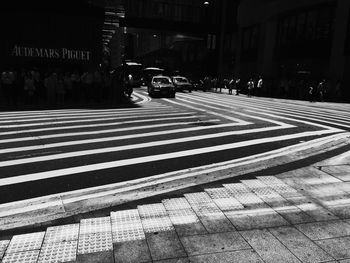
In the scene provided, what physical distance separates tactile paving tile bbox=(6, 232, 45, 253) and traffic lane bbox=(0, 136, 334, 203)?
4.29 ft

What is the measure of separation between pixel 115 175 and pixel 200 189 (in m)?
1.68

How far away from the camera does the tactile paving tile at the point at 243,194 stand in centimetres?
528

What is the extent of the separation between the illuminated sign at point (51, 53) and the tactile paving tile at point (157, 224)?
19434 millimetres

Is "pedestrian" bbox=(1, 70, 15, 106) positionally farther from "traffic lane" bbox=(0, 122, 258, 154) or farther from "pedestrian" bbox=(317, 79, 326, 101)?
"pedestrian" bbox=(317, 79, 326, 101)

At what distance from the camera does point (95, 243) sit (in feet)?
12.9

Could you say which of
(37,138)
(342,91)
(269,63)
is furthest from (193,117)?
(269,63)

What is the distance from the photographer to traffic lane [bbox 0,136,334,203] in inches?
217

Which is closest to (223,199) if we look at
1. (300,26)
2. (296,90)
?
(296,90)

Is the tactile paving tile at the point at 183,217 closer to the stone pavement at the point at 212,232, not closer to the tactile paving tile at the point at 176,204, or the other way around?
the stone pavement at the point at 212,232

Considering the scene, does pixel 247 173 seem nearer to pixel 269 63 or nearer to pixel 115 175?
pixel 115 175

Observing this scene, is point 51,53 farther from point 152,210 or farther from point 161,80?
point 152,210

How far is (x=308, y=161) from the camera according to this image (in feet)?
25.6

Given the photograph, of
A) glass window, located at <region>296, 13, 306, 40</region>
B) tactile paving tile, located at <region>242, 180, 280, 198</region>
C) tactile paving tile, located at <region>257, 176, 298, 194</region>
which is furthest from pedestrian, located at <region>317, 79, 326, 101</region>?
tactile paving tile, located at <region>242, 180, 280, 198</region>

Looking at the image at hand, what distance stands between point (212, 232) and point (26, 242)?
2150 millimetres
